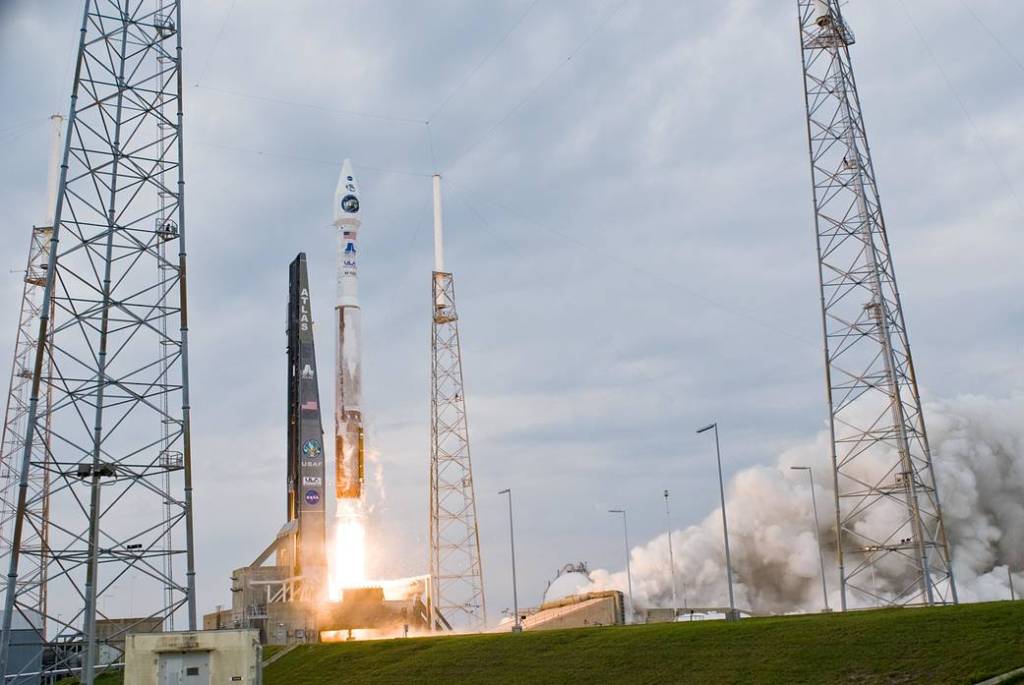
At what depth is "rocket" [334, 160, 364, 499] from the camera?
67812mm

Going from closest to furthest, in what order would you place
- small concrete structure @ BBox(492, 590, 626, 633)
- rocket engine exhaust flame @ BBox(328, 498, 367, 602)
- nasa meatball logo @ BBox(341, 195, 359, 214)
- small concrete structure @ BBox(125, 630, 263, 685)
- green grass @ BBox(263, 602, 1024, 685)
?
green grass @ BBox(263, 602, 1024, 685) < small concrete structure @ BBox(125, 630, 263, 685) < small concrete structure @ BBox(492, 590, 626, 633) < rocket engine exhaust flame @ BBox(328, 498, 367, 602) < nasa meatball logo @ BBox(341, 195, 359, 214)

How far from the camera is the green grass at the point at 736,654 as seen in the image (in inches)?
1248

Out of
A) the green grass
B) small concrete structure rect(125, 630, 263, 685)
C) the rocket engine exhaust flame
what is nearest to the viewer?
the green grass

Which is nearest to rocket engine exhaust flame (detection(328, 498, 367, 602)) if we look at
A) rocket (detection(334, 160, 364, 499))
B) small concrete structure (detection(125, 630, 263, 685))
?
rocket (detection(334, 160, 364, 499))

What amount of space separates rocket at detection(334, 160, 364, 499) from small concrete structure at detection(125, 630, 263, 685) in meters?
34.8

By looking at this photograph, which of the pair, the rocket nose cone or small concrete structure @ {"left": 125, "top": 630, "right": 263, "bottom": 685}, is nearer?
small concrete structure @ {"left": 125, "top": 630, "right": 263, "bottom": 685}

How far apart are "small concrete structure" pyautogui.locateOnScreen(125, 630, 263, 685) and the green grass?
10.4 metres

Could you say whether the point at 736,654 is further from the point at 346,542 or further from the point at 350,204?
the point at 350,204

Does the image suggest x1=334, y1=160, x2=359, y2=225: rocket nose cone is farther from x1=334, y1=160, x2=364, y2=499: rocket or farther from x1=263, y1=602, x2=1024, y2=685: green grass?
x1=263, y1=602, x2=1024, y2=685: green grass

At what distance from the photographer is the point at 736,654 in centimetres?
3672

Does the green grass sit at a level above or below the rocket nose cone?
below

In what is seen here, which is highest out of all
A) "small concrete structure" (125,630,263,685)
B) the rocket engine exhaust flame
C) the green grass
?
the rocket engine exhaust flame

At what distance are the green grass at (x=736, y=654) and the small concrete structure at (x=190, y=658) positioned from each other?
10.4m

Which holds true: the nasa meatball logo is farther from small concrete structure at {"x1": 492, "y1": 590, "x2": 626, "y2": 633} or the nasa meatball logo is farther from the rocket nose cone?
small concrete structure at {"x1": 492, "y1": 590, "x2": 626, "y2": 633}
